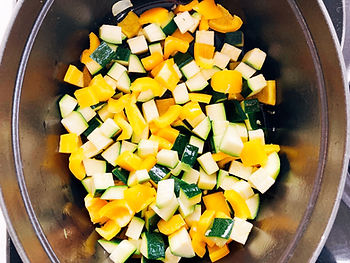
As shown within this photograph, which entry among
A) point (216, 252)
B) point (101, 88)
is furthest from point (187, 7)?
point (216, 252)

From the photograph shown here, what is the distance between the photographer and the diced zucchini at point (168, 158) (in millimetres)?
1402

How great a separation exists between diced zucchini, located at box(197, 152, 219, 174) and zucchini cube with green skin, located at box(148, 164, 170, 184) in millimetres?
123

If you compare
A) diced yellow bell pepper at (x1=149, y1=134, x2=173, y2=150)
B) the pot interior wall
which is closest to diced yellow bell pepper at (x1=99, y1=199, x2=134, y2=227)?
the pot interior wall

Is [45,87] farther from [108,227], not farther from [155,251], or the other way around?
[155,251]

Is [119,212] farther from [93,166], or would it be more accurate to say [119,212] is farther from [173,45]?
→ [173,45]

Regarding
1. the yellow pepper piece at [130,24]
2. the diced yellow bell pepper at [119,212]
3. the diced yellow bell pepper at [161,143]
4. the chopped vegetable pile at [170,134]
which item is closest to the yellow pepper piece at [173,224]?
the chopped vegetable pile at [170,134]

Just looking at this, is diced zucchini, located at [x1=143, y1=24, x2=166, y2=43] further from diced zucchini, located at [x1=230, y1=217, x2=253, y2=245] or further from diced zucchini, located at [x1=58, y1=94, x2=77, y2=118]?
diced zucchini, located at [x1=230, y1=217, x2=253, y2=245]

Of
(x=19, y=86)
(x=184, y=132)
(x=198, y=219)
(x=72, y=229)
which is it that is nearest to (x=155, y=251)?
(x=198, y=219)

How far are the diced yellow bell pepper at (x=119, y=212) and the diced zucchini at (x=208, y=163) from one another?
11.0 inches

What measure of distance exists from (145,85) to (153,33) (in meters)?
0.19

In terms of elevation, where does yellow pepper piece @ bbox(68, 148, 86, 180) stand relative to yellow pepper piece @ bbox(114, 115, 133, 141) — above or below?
below

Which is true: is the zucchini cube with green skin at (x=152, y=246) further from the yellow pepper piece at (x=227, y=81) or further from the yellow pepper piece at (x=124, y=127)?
the yellow pepper piece at (x=227, y=81)

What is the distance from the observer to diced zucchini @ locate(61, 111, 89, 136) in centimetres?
146

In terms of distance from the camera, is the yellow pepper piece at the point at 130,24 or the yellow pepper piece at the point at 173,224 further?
the yellow pepper piece at the point at 130,24
